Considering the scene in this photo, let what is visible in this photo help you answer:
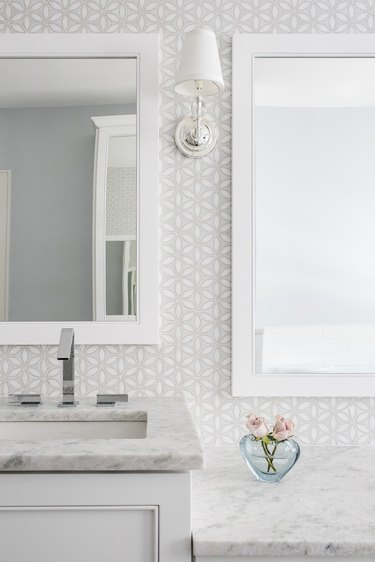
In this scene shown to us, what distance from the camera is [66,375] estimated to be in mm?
1747

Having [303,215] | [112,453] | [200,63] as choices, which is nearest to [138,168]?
[200,63]

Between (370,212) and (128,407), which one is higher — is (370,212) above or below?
above

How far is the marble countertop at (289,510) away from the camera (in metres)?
1.15

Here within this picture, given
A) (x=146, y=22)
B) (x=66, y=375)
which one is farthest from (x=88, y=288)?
(x=146, y=22)

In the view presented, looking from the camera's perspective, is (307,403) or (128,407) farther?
(307,403)

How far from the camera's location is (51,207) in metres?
1.92

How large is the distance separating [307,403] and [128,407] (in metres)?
0.54

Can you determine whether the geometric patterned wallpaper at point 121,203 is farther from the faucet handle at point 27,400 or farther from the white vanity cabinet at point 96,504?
the white vanity cabinet at point 96,504

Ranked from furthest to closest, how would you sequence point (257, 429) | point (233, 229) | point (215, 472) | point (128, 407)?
point (233, 229) < point (128, 407) < point (215, 472) < point (257, 429)

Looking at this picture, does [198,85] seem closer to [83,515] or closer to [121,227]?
[121,227]

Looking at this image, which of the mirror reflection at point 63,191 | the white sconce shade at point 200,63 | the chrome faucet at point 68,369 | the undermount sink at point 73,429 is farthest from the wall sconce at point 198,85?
the undermount sink at point 73,429

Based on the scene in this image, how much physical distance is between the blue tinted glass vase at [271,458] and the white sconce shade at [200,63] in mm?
945

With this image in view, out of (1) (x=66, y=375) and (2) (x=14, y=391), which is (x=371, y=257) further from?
(2) (x=14, y=391)

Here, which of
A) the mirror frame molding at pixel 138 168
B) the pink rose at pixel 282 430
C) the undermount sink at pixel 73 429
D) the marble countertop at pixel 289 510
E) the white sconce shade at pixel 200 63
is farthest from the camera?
the mirror frame molding at pixel 138 168
